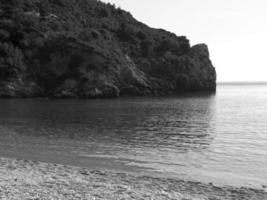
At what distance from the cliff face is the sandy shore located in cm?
7796

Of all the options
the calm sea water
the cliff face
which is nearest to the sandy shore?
the calm sea water

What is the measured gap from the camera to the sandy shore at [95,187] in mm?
14008

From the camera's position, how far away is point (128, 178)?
18766 millimetres

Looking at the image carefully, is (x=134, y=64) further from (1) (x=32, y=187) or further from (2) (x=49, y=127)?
(1) (x=32, y=187)

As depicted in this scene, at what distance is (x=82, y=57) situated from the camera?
101500mm

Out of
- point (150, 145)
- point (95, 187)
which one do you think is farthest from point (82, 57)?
point (95, 187)

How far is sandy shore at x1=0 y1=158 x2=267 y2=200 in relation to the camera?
1401cm

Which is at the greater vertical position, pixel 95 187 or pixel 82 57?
pixel 82 57

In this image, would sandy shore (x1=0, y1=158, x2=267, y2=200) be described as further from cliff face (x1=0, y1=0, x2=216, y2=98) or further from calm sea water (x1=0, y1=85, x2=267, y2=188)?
cliff face (x1=0, y1=0, x2=216, y2=98)

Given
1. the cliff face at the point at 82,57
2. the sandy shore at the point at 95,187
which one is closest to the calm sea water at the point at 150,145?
the sandy shore at the point at 95,187

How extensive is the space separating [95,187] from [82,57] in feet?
290

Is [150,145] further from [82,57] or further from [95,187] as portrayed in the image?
[82,57]

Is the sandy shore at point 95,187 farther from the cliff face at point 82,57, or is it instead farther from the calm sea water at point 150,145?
the cliff face at point 82,57

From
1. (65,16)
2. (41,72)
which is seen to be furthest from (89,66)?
(65,16)
